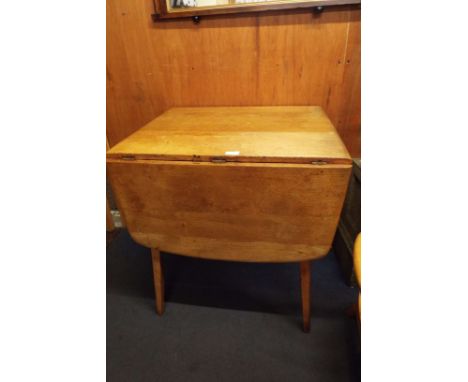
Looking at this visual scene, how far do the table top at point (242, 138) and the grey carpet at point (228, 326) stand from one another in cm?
72

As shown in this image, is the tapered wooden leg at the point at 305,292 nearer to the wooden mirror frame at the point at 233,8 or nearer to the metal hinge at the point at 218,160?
the metal hinge at the point at 218,160

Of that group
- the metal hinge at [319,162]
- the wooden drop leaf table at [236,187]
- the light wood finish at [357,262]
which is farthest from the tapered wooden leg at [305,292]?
the metal hinge at [319,162]

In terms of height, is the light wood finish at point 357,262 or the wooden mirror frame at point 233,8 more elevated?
the wooden mirror frame at point 233,8

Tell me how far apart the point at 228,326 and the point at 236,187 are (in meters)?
0.64

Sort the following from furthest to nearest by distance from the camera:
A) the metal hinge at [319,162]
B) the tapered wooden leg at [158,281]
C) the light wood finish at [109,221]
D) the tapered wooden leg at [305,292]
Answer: the light wood finish at [109,221] < the tapered wooden leg at [158,281] < the tapered wooden leg at [305,292] < the metal hinge at [319,162]

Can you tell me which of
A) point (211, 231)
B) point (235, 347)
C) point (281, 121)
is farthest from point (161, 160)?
point (235, 347)

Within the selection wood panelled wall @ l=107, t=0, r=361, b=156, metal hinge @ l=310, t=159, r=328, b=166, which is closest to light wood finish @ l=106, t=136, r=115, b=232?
wood panelled wall @ l=107, t=0, r=361, b=156

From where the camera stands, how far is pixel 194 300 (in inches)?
47.1

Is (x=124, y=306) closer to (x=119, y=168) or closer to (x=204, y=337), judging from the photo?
(x=204, y=337)

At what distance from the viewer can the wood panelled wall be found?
1.02 metres

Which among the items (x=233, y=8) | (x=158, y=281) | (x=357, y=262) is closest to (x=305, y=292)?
(x=357, y=262)

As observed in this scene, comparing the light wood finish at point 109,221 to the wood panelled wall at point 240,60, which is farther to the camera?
the light wood finish at point 109,221

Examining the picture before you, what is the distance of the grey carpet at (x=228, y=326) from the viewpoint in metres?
0.94

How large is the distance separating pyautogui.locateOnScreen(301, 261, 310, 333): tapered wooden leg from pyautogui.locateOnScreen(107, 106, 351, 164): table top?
0.41 metres
